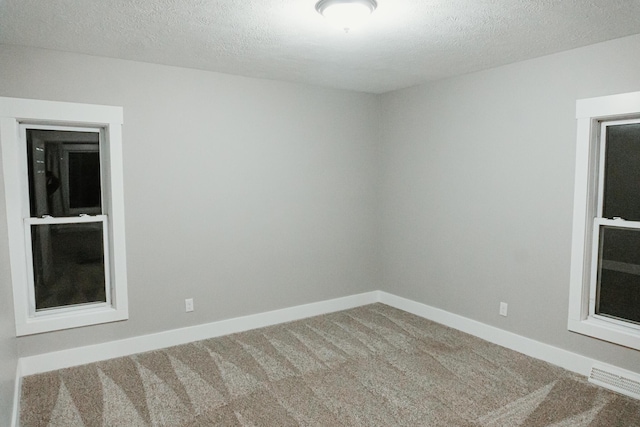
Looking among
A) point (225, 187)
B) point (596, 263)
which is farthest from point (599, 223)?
point (225, 187)

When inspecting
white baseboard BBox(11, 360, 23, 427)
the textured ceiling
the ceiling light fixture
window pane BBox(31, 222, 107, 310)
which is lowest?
white baseboard BBox(11, 360, 23, 427)

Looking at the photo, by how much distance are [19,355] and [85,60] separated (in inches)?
89.1

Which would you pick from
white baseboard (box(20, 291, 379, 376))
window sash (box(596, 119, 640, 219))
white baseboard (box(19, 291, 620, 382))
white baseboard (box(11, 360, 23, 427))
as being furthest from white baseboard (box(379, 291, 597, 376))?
white baseboard (box(11, 360, 23, 427))

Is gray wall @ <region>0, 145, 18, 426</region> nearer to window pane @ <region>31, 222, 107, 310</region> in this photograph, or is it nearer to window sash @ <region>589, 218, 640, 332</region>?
window pane @ <region>31, 222, 107, 310</region>

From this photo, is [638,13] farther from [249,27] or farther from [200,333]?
[200,333]

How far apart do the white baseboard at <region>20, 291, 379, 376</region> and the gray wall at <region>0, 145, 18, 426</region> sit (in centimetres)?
29

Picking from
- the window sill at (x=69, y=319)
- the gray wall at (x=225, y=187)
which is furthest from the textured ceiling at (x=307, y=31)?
the window sill at (x=69, y=319)

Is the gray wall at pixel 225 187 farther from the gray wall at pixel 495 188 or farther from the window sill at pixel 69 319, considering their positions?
the gray wall at pixel 495 188

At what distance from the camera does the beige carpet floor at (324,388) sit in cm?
261

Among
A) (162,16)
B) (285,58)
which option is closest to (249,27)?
(162,16)

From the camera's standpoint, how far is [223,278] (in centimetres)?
397

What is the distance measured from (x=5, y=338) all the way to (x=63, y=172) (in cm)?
140

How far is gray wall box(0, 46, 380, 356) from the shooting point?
3350 mm

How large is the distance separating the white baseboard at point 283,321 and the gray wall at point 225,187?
66mm
